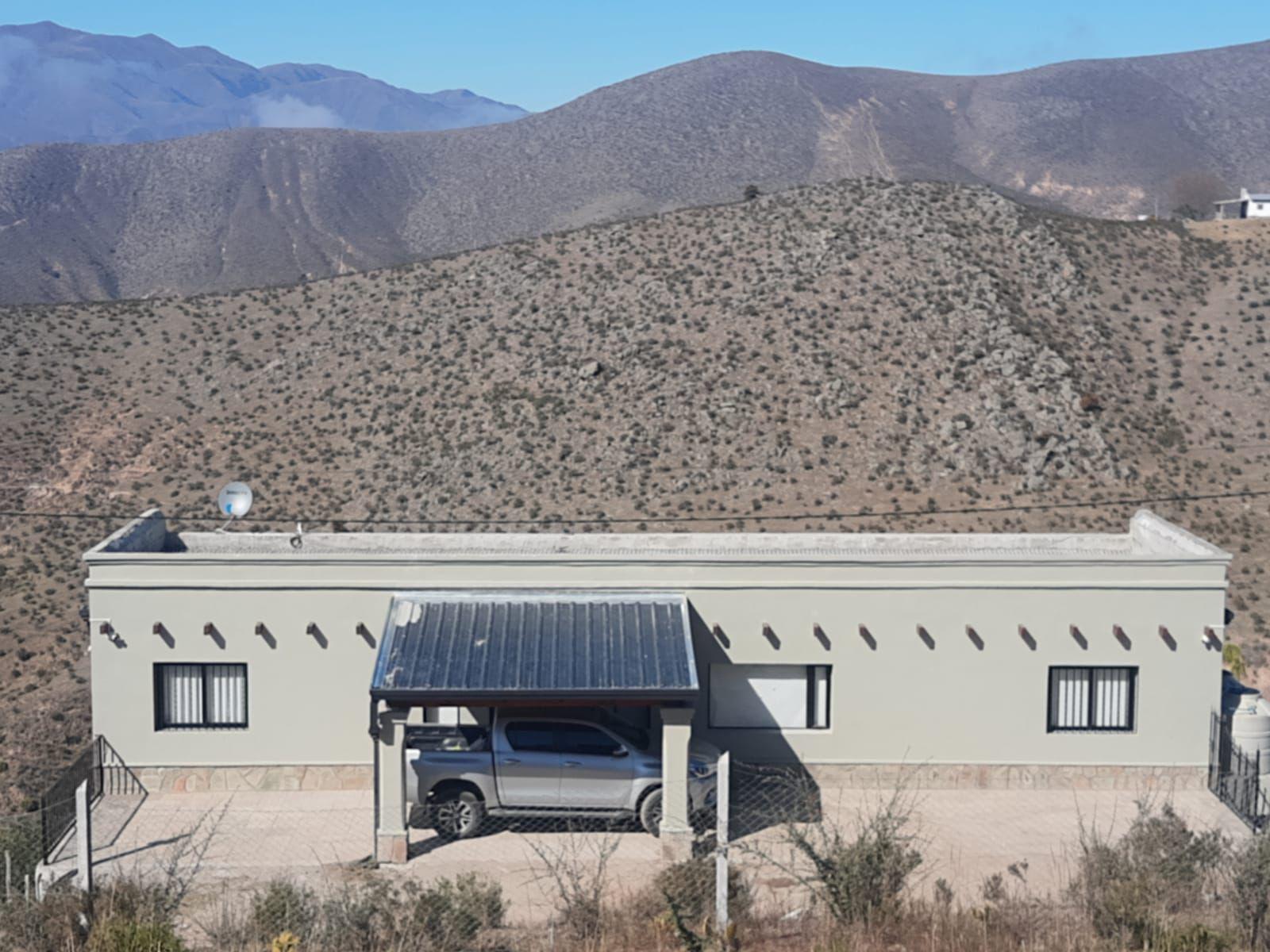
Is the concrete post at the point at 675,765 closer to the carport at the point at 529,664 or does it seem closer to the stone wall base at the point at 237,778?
the carport at the point at 529,664

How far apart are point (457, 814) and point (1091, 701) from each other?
8.64m

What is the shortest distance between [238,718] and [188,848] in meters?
2.49

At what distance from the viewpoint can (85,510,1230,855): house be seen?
19469mm

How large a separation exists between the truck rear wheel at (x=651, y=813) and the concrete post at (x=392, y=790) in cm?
278

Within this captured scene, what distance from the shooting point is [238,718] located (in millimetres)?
19625

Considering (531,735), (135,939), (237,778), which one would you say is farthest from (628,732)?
(135,939)

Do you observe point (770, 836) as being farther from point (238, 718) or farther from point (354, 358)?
point (354, 358)

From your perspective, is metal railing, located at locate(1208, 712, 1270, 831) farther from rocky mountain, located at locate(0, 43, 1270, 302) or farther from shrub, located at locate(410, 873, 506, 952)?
rocky mountain, located at locate(0, 43, 1270, 302)

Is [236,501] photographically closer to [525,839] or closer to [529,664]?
[529,664]

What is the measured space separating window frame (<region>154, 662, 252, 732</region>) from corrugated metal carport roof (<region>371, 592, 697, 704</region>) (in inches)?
89.4

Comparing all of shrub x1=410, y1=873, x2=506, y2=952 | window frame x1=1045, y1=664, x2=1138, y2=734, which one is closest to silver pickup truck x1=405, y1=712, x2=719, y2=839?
shrub x1=410, y1=873, x2=506, y2=952

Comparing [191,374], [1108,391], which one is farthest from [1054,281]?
[191,374]

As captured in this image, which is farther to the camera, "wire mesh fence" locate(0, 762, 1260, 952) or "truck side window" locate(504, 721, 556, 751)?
"truck side window" locate(504, 721, 556, 751)

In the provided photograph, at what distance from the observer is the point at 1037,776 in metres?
19.7
